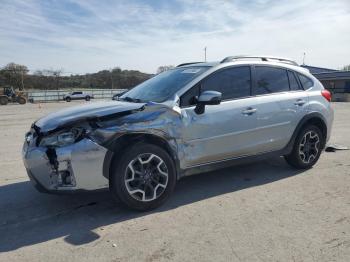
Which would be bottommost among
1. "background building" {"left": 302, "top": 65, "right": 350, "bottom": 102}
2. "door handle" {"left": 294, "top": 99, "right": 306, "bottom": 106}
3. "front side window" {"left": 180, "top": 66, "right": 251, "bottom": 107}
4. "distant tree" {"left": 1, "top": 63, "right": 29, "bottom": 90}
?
"door handle" {"left": 294, "top": 99, "right": 306, "bottom": 106}

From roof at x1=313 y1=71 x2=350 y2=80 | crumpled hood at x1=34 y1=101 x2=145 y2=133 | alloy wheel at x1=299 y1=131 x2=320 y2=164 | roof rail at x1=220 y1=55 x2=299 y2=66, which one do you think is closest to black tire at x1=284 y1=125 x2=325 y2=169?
alloy wheel at x1=299 y1=131 x2=320 y2=164

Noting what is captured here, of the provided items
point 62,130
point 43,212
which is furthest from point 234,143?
point 43,212

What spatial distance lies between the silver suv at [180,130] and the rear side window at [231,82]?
14 millimetres

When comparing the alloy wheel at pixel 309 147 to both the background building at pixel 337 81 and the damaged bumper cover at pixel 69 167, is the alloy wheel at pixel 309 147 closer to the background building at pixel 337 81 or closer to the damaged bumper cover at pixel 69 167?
the damaged bumper cover at pixel 69 167

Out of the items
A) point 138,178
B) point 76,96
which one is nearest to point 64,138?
point 138,178

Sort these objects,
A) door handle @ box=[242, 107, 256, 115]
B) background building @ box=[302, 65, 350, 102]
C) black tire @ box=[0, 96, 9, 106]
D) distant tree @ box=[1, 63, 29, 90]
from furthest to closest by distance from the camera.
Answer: distant tree @ box=[1, 63, 29, 90] → background building @ box=[302, 65, 350, 102] → black tire @ box=[0, 96, 9, 106] → door handle @ box=[242, 107, 256, 115]

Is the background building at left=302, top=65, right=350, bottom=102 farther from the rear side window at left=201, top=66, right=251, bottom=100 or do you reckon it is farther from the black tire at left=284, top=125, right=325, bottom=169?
the rear side window at left=201, top=66, right=251, bottom=100

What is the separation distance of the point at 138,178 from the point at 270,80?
2.63m

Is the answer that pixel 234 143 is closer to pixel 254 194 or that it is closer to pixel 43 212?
pixel 254 194

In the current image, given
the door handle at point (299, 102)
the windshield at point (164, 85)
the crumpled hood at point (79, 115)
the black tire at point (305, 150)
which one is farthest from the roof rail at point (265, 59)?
the crumpled hood at point (79, 115)

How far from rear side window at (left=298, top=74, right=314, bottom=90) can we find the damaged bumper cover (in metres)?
3.58

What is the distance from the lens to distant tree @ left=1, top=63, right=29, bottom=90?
204 ft

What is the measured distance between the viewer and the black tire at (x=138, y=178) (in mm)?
3834

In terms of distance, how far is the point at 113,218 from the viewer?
12.8 ft
